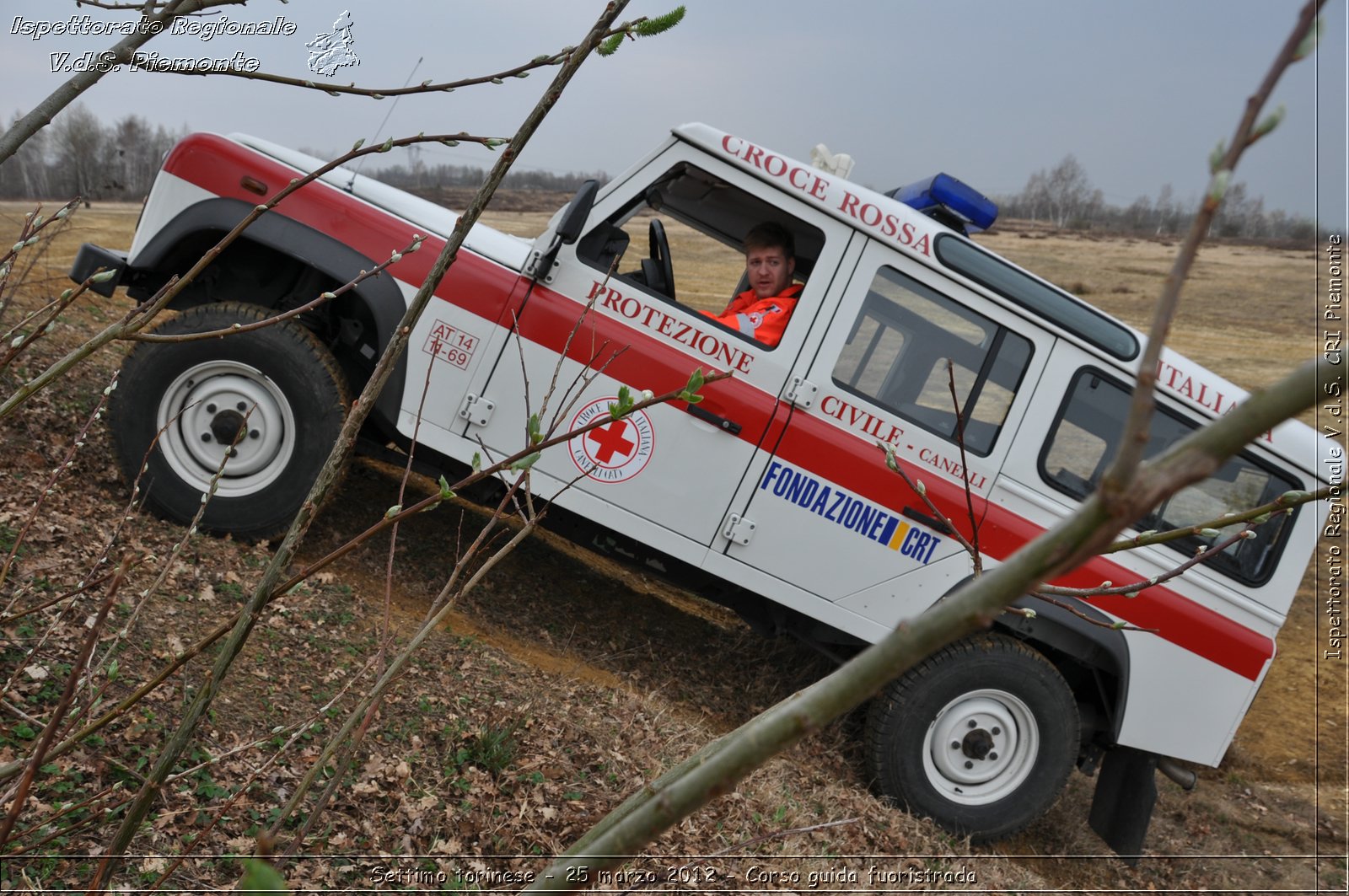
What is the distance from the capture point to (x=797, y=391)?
166 inches

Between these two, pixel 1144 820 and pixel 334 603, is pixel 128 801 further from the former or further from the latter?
pixel 1144 820

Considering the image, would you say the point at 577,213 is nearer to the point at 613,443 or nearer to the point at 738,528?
the point at 613,443

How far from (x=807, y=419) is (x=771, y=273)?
0.75 m

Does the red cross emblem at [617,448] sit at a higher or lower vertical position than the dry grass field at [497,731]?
higher

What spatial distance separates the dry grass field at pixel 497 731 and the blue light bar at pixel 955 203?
3.72 ft

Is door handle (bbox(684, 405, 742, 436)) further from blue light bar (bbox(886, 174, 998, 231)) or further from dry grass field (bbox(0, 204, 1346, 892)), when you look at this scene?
blue light bar (bbox(886, 174, 998, 231))

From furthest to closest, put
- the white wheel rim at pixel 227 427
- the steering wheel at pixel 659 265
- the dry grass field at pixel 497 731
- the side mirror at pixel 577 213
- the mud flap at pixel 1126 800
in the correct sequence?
the mud flap at pixel 1126 800
the steering wheel at pixel 659 265
the white wheel rim at pixel 227 427
the side mirror at pixel 577 213
the dry grass field at pixel 497 731

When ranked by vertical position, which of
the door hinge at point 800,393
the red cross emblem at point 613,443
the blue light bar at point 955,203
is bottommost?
the red cross emblem at point 613,443

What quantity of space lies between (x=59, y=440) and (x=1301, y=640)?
9.27m

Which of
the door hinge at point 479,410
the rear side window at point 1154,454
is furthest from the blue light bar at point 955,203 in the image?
the door hinge at point 479,410

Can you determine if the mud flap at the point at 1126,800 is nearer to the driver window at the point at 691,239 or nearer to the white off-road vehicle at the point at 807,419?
the white off-road vehicle at the point at 807,419

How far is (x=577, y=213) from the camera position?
4.07 metres

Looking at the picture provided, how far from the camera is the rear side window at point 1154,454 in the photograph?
4.41 m

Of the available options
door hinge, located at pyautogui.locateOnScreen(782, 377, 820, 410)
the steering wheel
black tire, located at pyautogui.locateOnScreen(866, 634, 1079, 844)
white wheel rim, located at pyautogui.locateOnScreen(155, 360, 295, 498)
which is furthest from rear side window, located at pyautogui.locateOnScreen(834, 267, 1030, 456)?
white wheel rim, located at pyautogui.locateOnScreen(155, 360, 295, 498)
